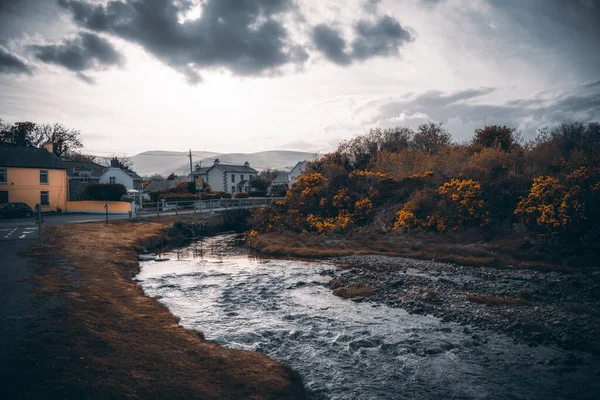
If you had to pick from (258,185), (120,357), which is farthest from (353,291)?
(258,185)

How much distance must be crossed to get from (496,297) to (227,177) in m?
69.9

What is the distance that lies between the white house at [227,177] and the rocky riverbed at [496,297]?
2501 inches

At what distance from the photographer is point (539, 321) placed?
368 inches

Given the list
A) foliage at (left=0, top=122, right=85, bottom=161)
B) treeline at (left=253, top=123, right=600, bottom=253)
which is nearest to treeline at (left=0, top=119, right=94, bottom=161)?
foliage at (left=0, top=122, right=85, bottom=161)

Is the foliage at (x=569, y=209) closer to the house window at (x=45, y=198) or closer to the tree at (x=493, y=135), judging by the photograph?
the tree at (x=493, y=135)

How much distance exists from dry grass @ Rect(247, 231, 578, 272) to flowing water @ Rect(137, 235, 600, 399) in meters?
6.96

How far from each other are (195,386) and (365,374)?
11.3 feet

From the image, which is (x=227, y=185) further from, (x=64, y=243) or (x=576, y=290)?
(x=576, y=290)

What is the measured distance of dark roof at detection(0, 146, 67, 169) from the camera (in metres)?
36.2

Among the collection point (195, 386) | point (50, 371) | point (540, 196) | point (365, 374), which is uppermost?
point (540, 196)

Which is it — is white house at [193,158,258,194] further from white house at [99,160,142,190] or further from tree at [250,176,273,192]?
white house at [99,160,142,190]

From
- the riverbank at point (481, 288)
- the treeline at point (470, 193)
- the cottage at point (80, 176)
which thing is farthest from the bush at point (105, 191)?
the riverbank at point (481, 288)

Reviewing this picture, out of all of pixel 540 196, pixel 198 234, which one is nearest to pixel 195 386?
pixel 540 196

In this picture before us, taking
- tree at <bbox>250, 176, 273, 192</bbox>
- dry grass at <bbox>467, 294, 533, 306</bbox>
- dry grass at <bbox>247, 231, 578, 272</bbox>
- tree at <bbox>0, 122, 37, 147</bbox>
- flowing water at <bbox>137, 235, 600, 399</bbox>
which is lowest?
flowing water at <bbox>137, 235, 600, 399</bbox>
